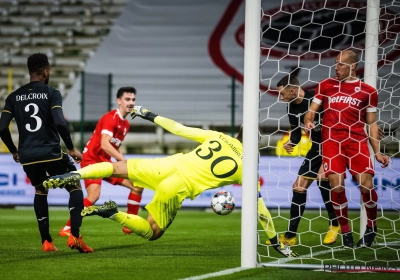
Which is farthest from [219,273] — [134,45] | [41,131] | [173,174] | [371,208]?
[134,45]

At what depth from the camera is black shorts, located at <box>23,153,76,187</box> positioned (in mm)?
7082

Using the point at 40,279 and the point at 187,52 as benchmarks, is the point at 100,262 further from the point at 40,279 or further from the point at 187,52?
the point at 187,52

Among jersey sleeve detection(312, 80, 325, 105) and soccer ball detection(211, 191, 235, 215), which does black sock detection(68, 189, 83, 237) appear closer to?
soccer ball detection(211, 191, 235, 215)

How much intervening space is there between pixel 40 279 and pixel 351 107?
3.69 meters

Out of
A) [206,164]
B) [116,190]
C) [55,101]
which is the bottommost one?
[116,190]

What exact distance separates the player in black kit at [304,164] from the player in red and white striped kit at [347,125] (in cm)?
32

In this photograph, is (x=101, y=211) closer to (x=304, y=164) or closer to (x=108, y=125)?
(x=304, y=164)

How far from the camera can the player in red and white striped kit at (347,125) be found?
7367mm

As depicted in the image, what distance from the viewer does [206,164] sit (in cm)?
668

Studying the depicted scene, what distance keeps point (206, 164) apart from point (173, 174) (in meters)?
0.32

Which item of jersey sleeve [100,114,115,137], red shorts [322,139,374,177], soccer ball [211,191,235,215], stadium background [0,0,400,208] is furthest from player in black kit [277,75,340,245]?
stadium background [0,0,400,208]

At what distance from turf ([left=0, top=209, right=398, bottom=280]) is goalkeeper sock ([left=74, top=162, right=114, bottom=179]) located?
0.75 m

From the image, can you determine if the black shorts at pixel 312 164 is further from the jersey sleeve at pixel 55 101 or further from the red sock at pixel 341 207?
the jersey sleeve at pixel 55 101

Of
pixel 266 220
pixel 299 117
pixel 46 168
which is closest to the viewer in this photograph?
pixel 266 220
